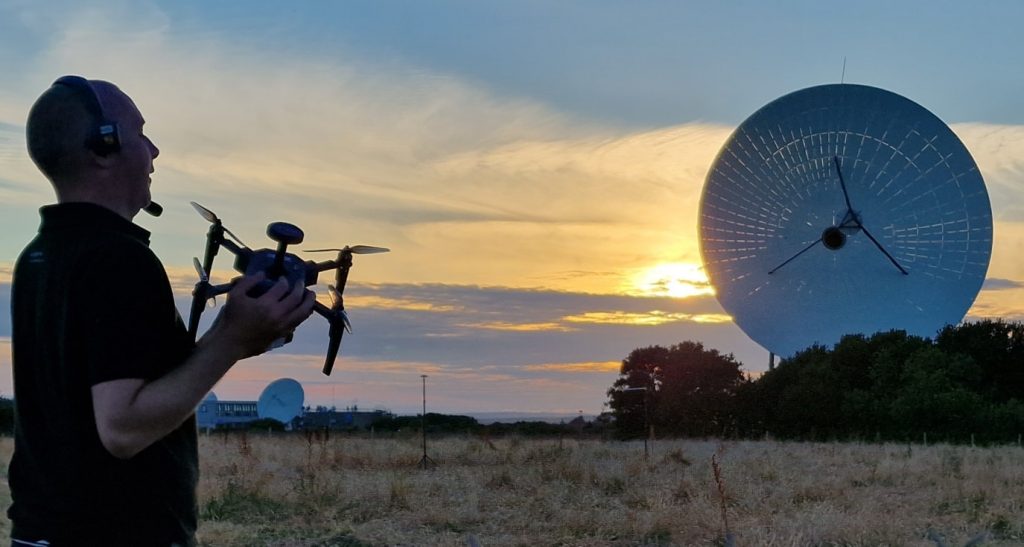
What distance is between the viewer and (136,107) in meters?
1.75

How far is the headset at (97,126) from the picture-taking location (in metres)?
1.64

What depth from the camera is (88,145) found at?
1652 millimetres

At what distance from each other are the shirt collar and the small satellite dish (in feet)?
108

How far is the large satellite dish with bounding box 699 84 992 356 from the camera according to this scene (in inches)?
1291

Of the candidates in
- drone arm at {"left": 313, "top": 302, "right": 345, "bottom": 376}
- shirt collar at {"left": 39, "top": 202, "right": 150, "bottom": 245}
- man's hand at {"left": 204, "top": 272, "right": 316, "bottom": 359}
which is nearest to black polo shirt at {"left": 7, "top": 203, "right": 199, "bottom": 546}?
shirt collar at {"left": 39, "top": 202, "right": 150, "bottom": 245}

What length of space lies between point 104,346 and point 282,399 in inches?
1333

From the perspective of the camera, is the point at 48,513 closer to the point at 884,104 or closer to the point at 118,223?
the point at 118,223

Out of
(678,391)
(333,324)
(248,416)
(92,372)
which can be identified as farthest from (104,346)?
(248,416)

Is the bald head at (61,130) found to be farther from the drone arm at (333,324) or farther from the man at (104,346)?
the drone arm at (333,324)

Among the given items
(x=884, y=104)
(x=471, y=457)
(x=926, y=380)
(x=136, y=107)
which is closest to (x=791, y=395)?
(x=926, y=380)

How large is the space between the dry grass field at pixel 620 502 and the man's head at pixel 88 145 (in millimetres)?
4882

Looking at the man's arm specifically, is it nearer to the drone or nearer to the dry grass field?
the drone

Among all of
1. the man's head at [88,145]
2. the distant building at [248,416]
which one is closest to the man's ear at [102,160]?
the man's head at [88,145]

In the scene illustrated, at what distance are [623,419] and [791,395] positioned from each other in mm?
9614
